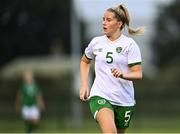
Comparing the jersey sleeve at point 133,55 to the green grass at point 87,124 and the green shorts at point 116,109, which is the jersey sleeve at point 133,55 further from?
the green grass at point 87,124

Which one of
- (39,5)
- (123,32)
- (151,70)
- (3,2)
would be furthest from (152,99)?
(151,70)

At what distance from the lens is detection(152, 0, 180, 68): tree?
72.9m

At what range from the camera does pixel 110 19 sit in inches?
434

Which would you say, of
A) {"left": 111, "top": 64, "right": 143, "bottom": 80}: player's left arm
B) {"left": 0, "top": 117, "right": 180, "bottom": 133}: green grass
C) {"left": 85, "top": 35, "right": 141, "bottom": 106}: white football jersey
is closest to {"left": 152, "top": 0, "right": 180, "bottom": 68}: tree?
{"left": 0, "top": 117, "right": 180, "bottom": 133}: green grass

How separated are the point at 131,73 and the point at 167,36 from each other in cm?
6558

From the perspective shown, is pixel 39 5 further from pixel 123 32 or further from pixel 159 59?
pixel 123 32

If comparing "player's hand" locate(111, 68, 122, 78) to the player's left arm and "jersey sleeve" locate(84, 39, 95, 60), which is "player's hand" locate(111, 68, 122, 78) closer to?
the player's left arm

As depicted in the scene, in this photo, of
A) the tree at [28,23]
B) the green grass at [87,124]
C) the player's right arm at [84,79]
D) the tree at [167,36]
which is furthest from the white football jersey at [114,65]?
the tree at [167,36]

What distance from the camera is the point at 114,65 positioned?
36.0 feet

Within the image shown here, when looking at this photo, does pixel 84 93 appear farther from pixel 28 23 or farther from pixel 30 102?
pixel 28 23

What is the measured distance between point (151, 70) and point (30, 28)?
2157cm

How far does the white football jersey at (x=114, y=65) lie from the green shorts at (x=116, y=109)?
0.06 m

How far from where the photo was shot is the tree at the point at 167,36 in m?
72.9

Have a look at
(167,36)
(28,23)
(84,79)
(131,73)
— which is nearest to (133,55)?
(131,73)
